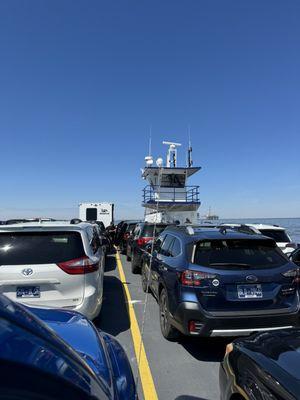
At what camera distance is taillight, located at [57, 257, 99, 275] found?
5723 millimetres

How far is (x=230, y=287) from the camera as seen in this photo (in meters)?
5.20

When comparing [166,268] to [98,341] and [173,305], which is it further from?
[98,341]

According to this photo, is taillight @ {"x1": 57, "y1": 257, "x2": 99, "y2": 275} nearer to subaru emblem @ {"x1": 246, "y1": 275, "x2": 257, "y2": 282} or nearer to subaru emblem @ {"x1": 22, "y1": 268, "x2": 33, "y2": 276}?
subaru emblem @ {"x1": 22, "y1": 268, "x2": 33, "y2": 276}

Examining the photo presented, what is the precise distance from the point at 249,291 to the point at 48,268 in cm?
272

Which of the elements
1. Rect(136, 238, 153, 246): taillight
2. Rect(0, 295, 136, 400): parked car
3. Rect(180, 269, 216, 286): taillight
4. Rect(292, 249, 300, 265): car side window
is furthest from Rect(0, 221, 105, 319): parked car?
Rect(136, 238, 153, 246): taillight

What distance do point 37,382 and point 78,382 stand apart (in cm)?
26

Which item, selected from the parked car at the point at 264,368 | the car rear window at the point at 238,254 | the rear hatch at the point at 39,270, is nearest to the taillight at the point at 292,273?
A: the car rear window at the point at 238,254

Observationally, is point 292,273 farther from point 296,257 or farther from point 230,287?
point 296,257

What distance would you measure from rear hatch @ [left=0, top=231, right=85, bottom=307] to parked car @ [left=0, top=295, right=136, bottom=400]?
3186 mm

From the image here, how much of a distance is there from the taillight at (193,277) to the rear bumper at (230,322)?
0.26 metres

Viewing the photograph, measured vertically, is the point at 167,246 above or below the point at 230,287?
above

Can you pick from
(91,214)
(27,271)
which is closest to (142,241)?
(27,271)

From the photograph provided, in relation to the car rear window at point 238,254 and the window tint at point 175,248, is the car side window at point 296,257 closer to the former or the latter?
the car rear window at point 238,254

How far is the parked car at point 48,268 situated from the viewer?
5586 millimetres
